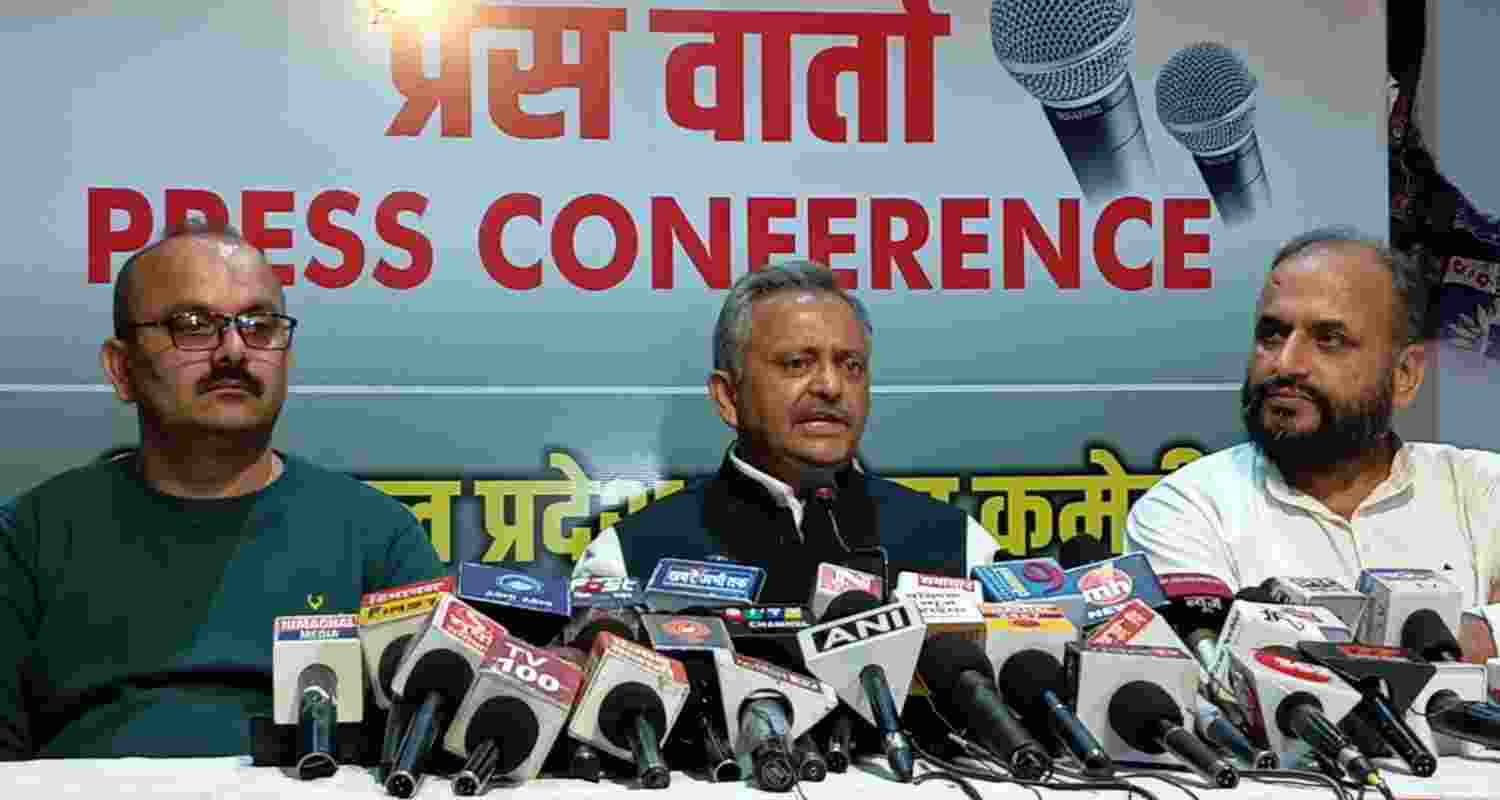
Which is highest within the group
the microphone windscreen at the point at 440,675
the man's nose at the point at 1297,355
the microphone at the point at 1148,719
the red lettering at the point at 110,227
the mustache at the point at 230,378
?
the red lettering at the point at 110,227

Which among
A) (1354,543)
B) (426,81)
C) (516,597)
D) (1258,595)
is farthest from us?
(426,81)

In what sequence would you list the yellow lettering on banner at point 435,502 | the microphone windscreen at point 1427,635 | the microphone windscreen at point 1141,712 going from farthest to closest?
the yellow lettering on banner at point 435,502, the microphone windscreen at point 1427,635, the microphone windscreen at point 1141,712

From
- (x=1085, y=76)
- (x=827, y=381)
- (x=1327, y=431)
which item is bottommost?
(x=1327, y=431)

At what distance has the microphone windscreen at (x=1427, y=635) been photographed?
2207 millimetres

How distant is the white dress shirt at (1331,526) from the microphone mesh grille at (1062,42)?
99 centimetres

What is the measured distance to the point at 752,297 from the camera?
12.1 feet

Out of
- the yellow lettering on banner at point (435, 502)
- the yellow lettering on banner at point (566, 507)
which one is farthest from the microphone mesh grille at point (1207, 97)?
the yellow lettering on banner at point (435, 502)

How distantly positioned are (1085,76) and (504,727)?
8.51 ft

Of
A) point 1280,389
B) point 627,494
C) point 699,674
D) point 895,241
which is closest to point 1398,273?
point 1280,389

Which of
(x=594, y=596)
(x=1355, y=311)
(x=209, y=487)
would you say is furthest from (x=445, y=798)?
(x=1355, y=311)

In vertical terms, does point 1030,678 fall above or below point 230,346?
below

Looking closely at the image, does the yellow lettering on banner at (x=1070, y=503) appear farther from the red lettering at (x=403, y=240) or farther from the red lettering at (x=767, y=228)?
the red lettering at (x=403, y=240)

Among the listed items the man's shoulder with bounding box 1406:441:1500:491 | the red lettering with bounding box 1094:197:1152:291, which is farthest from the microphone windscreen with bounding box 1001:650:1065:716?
the red lettering with bounding box 1094:197:1152:291

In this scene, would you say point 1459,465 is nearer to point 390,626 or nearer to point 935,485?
point 935,485
